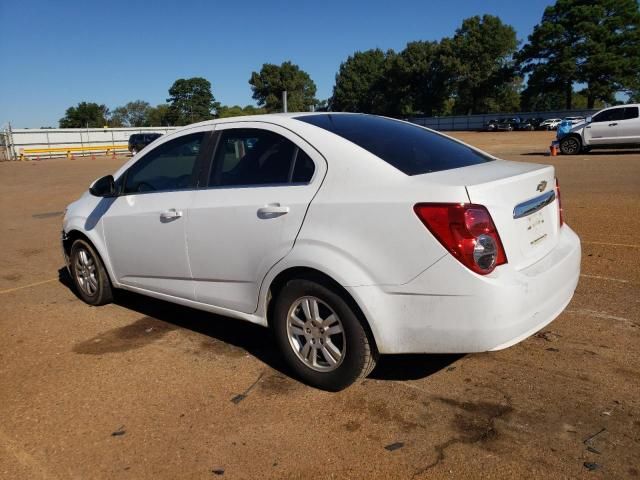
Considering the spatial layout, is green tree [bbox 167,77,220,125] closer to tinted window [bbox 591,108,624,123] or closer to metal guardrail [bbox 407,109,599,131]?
metal guardrail [bbox 407,109,599,131]

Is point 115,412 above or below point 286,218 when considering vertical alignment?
below

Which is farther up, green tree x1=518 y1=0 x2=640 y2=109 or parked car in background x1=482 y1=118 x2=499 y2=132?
green tree x1=518 y1=0 x2=640 y2=109

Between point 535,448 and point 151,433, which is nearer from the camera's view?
point 535,448

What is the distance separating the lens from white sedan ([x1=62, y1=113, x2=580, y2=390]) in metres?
2.79

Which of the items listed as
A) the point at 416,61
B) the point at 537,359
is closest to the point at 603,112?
the point at 537,359

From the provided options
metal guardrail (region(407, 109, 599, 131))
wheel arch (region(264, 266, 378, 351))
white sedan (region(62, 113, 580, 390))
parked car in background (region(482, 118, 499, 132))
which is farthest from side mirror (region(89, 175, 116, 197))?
metal guardrail (region(407, 109, 599, 131))

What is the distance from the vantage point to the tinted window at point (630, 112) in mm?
18672

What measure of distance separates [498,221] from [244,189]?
166 cm

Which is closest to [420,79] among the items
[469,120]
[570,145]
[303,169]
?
[469,120]

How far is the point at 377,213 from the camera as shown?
292 centimetres

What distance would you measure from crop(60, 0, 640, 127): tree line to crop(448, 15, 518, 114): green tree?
0.14 m

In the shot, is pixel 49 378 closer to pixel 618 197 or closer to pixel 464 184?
pixel 464 184

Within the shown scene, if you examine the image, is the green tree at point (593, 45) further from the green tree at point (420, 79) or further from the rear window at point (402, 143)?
the rear window at point (402, 143)

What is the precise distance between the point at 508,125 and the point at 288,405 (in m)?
62.6
